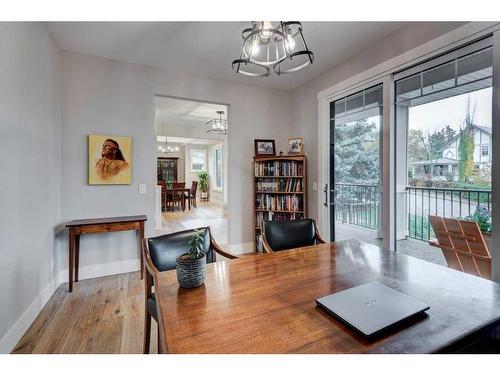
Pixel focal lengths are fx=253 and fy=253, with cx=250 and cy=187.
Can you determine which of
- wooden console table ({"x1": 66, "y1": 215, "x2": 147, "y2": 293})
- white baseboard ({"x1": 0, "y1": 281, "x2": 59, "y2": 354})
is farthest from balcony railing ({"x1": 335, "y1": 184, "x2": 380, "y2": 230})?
white baseboard ({"x1": 0, "y1": 281, "x2": 59, "y2": 354})

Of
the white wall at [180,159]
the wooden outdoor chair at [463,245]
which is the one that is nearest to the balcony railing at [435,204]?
the wooden outdoor chair at [463,245]

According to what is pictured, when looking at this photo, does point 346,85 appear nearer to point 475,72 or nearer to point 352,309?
point 475,72

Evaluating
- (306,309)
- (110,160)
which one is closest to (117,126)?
(110,160)

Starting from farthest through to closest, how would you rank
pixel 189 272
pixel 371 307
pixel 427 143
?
pixel 427 143 → pixel 189 272 → pixel 371 307

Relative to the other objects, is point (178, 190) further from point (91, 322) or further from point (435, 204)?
point (435, 204)

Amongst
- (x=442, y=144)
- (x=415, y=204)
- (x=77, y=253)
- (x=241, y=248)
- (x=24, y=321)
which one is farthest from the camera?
(x=241, y=248)

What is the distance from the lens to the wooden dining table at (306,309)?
0.78 metres

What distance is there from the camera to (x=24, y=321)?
6.46 feet

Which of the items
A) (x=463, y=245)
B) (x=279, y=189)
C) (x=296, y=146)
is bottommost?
(x=463, y=245)

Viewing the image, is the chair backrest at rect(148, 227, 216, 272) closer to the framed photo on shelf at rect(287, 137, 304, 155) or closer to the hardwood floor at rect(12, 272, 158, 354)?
the hardwood floor at rect(12, 272, 158, 354)

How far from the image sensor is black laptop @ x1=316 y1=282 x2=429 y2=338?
850 millimetres

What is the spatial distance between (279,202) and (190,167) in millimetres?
8488
